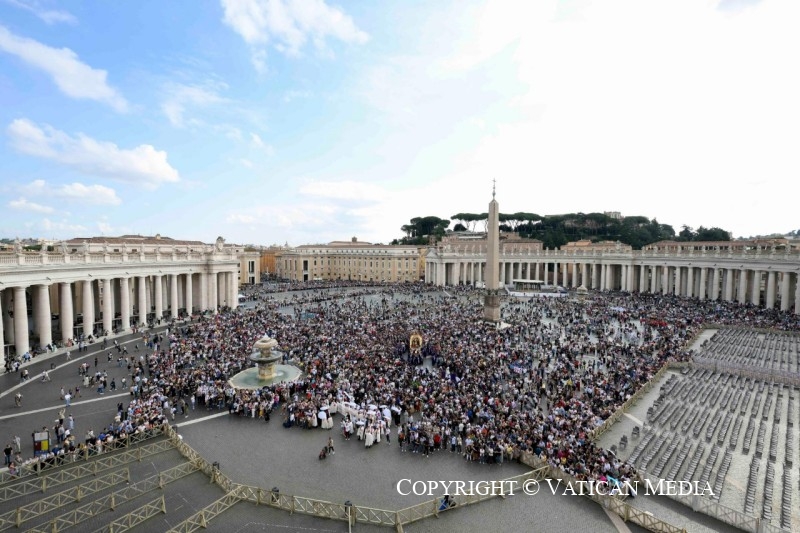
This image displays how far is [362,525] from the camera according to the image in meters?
9.49

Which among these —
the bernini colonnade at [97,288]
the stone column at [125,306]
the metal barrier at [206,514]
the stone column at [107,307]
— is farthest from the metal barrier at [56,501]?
the stone column at [125,306]

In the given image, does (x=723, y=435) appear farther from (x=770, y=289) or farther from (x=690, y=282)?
(x=690, y=282)

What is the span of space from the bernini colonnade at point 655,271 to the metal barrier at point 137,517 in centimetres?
4976

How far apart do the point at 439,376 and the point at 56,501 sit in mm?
14378

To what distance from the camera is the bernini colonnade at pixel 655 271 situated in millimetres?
42031

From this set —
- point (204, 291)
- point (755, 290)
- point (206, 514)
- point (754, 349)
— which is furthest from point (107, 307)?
point (755, 290)

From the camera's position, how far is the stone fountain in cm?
1923

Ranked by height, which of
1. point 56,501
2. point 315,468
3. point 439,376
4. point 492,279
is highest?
point 492,279

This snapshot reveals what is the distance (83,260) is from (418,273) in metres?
61.6

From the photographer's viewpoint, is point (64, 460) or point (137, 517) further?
point (64, 460)

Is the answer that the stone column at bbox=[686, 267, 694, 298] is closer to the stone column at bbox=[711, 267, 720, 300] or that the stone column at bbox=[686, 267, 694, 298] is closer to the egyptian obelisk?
the stone column at bbox=[711, 267, 720, 300]

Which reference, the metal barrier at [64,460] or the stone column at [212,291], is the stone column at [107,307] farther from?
the metal barrier at [64,460]

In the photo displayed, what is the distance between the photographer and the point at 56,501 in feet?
32.3

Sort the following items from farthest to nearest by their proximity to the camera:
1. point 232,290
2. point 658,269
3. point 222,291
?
point 658,269, point 232,290, point 222,291
